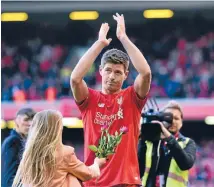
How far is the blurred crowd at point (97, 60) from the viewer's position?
19.4 m

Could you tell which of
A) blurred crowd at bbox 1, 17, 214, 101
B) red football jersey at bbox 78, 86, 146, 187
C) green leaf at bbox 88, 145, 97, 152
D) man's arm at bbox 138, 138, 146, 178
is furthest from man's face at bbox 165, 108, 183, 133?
blurred crowd at bbox 1, 17, 214, 101

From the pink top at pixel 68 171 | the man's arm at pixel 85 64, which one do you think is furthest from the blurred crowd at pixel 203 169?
the pink top at pixel 68 171

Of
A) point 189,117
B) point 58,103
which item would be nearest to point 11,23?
point 58,103

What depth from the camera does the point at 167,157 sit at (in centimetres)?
664

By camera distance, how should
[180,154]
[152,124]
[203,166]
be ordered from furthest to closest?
[203,166] → [180,154] → [152,124]

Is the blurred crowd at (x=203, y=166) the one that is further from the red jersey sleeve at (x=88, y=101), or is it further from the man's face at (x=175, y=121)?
the red jersey sleeve at (x=88, y=101)

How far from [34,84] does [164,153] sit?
13799 millimetres

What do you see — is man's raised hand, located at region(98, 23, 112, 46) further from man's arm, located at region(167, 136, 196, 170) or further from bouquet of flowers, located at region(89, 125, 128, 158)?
man's arm, located at region(167, 136, 196, 170)

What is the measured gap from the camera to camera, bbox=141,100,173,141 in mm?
6320

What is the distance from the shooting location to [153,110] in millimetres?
6586

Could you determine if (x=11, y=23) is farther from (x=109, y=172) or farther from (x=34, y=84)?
(x=109, y=172)

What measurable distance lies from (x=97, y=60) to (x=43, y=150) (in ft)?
48.0

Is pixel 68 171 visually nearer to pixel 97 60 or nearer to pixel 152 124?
pixel 152 124

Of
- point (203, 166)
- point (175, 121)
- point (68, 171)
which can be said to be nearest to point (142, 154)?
point (175, 121)
